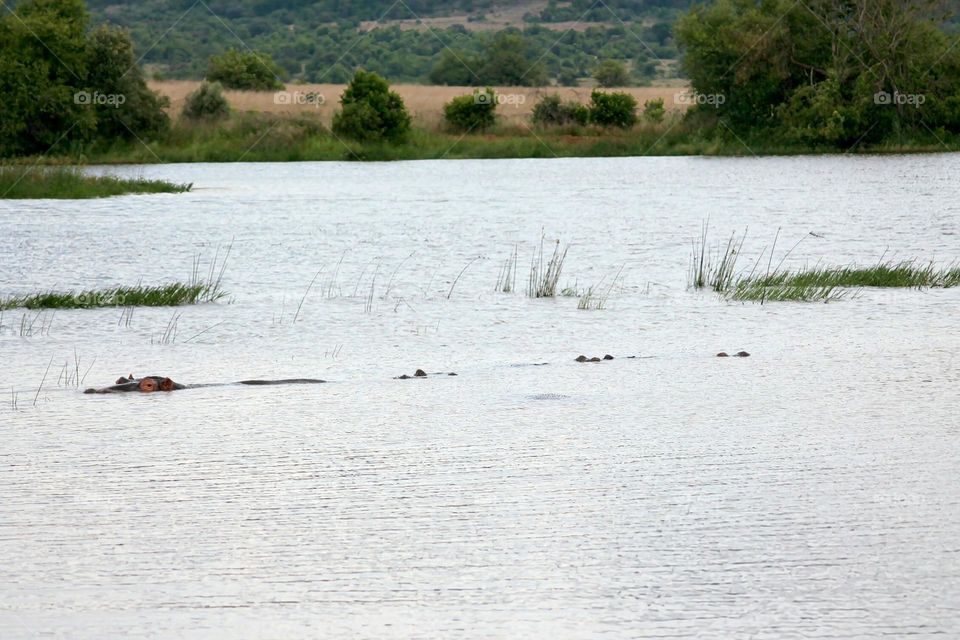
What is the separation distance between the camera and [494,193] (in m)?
35.7

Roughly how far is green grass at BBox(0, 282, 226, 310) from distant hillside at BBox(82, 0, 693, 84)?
233 feet

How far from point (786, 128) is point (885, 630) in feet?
175

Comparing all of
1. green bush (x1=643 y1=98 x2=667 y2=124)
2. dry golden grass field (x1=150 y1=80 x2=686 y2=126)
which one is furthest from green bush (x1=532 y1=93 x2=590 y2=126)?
green bush (x1=643 y1=98 x2=667 y2=124)

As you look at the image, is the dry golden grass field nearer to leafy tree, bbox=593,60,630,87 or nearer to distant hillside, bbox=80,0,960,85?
leafy tree, bbox=593,60,630,87

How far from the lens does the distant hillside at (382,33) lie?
98.2 meters

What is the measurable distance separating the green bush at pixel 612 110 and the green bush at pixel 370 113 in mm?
8456

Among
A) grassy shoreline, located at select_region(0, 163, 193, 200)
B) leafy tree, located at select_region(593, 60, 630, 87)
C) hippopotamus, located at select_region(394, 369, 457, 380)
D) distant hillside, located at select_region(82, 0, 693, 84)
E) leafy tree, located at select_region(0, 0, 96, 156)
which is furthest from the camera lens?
distant hillside, located at select_region(82, 0, 693, 84)

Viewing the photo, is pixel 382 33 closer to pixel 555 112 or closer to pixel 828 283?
pixel 555 112

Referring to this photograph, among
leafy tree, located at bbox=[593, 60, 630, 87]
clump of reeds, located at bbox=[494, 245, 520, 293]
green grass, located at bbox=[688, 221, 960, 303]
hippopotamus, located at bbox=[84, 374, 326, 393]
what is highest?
hippopotamus, located at bbox=[84, 374, 326, 393]

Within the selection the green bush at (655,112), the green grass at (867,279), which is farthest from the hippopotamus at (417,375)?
the green bush at (655,112)

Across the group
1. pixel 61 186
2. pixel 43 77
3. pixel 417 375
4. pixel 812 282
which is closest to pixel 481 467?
pixel 417 375

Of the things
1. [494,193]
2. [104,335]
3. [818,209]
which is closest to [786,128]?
[494,193]

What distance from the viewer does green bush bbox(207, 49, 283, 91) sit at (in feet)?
233

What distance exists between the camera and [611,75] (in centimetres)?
8850
